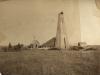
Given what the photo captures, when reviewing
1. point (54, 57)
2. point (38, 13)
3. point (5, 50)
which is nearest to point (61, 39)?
point (54, 57)

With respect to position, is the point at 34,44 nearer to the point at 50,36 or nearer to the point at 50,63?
the point at 50,36

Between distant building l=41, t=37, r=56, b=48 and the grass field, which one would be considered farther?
distant building l=41, t=37, r=56, b=48

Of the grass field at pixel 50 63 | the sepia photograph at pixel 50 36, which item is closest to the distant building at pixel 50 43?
the sepia photograph at pixel 50 36

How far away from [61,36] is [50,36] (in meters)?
0.15

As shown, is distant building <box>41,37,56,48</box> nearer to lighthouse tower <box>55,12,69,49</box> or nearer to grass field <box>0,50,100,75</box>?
lighthouse tower <box>55,12,69,49</box>

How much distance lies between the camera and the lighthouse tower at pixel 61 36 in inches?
85.9

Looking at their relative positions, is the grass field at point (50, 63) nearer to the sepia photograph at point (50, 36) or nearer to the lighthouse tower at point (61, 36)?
the sepia photograph at point (50, 36)

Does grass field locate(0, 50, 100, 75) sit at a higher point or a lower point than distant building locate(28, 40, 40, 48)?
lower

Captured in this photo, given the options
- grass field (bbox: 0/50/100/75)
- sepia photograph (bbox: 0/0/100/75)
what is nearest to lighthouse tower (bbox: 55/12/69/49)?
sepia photograph (bbox: 0/0/100/75)

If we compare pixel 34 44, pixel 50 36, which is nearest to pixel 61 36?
pixel 50 36

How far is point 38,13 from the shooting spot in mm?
2355

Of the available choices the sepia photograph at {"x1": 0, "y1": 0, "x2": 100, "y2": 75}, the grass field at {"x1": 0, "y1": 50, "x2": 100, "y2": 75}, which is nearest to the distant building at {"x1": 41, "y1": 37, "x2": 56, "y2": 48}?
the sepia photograph at {"x1": 0, "y1": 0, "x2": 100, "y2": 75}

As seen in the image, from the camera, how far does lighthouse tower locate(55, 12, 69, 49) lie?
7.16 ft

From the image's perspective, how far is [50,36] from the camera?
231cm
